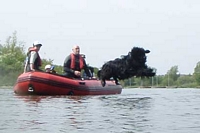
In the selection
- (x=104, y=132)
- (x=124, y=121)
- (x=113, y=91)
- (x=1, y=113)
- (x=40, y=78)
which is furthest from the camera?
(x=113, y=91)

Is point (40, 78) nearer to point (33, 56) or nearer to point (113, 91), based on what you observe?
point (33, 56)

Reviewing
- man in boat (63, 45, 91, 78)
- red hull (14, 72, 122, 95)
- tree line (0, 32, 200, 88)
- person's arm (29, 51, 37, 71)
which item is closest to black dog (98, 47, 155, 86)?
red hull (14, 72, 122, 95)

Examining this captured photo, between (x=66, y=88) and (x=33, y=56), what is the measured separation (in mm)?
1711

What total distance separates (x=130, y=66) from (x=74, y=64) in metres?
4.54

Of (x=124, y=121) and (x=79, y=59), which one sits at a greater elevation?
(x=79, y=59)

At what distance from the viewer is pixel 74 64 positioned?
2047 centimetres

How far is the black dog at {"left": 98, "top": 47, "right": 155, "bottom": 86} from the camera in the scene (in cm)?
1592

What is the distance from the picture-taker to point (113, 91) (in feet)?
72.2

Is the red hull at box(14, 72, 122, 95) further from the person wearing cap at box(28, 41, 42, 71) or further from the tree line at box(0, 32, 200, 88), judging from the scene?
the tree line at box(0, 32, 200, 88)

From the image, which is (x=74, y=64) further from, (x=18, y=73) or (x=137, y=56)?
(x=18, y=73)

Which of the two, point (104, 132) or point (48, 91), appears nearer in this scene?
point (104, 132)

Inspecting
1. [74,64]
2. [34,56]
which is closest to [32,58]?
[34,56]

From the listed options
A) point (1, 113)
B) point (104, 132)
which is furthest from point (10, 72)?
point (104, 132)

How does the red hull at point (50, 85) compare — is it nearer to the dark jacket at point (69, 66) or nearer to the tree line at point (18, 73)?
the dark jacket at point (69, 66)
